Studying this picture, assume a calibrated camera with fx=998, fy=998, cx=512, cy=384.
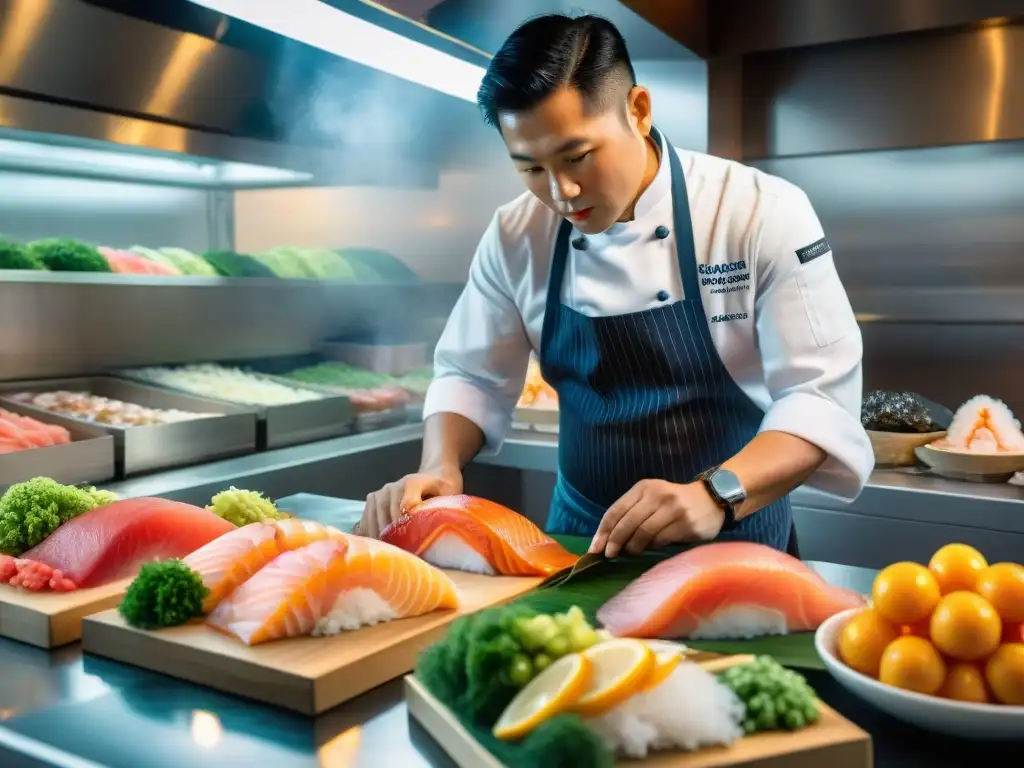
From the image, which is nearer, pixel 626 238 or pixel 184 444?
pixel 626 238

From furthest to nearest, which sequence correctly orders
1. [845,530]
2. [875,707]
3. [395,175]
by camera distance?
[395,175]
[845,530]
[875,707]

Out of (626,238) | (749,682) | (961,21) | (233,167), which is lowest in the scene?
(749,682)

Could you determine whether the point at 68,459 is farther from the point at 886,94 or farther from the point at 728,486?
the point at 886,94

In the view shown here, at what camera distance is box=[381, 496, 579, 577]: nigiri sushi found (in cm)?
173

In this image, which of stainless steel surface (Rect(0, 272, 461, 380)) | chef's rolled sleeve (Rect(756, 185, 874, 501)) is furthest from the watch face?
stainless steel surface (Rect(0, 272, 461, 380))

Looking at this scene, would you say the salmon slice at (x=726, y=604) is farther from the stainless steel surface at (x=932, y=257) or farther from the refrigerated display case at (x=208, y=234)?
the stainless steel surface at (x=932, y=257)

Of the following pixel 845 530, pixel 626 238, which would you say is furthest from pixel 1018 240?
pixel 626 238

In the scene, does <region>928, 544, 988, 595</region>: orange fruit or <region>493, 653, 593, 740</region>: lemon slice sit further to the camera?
<region>928, 544, 988, 595</region>: orange fruit

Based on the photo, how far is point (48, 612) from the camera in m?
1.49

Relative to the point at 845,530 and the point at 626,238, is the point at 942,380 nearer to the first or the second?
the point at 845,530

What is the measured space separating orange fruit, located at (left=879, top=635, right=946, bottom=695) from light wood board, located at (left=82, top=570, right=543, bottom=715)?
63 cm

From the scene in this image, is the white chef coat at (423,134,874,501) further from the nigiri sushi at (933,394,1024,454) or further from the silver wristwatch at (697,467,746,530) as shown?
the nigiri sushi at (933,394,1024,454)

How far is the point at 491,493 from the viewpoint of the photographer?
393cm

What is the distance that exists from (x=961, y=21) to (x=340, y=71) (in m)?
2.26
